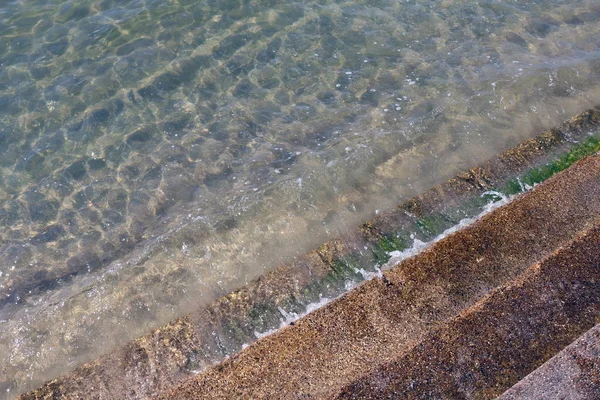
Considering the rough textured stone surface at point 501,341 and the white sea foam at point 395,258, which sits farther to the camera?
the white sea foam at point 395,258

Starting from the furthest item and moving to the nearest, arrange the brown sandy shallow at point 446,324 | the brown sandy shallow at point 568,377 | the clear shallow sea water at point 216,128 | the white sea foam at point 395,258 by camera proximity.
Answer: the clear shallow sea water at point 216,128, the white sea foam at point 395,258, the brown sandy shallow at point 446,324, the brown sandy shallow at point 568,377

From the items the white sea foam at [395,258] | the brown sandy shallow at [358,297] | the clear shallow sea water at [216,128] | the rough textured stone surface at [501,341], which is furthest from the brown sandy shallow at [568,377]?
the clear shallow sea water at [216,128]

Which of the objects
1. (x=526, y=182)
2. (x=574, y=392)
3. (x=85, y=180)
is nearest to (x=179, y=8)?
(x=85, y=180)

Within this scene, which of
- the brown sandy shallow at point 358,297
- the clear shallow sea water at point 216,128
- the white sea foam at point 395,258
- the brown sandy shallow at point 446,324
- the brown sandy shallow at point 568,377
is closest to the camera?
the brown sandy shallow at point 568,377

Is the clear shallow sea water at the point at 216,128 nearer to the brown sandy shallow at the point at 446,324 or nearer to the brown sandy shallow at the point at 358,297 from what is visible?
the brown sandy shallow at the point at 358,297

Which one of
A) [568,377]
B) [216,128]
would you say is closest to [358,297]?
[568,377]

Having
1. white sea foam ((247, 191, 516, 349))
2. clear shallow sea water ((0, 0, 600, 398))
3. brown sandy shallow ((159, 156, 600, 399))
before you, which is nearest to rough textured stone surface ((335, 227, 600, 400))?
brown sandy shallow ((159, 156, 600, 399))

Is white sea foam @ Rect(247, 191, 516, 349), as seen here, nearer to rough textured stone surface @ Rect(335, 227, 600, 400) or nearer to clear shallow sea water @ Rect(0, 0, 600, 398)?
clear shallow sea water @ Rect(0, 0, 600, 398)
